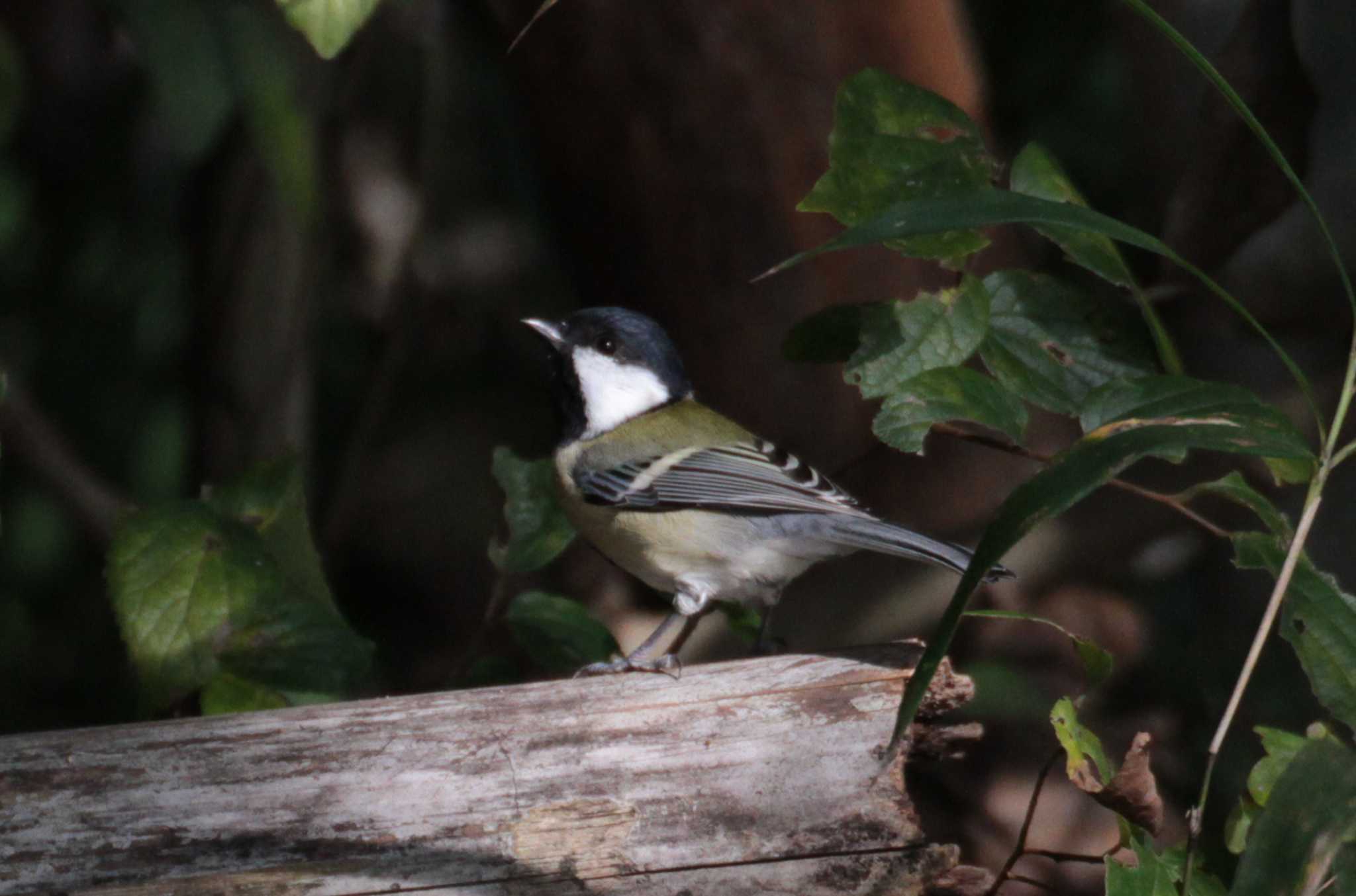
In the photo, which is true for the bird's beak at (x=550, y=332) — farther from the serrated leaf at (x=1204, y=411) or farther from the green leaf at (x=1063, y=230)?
the serrated leaf at (x=1204, y=411)

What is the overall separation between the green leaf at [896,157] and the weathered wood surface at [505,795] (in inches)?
25.5

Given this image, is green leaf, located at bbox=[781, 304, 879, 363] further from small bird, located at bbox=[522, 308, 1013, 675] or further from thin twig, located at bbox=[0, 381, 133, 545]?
thin twig, located at bbox=[0, 381, 133, 545]

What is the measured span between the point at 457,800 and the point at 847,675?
0.55m

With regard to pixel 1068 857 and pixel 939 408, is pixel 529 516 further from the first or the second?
pixel 1068 857

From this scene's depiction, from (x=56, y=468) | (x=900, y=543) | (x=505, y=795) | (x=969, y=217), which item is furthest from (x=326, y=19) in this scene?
(x=56, y=468)

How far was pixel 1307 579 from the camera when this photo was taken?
1680mm

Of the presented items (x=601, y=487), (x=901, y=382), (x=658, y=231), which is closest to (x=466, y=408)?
(x=658, y=231)

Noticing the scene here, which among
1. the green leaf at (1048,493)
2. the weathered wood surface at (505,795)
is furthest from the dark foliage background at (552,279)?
the green leaf at (1048,493)

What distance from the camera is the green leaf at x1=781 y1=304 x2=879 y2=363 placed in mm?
2127

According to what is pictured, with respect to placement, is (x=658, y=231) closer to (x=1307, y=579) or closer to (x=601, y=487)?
(x=601, y=487)

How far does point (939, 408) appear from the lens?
1.80m

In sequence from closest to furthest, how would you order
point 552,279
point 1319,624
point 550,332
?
point 1319,624, point 550,332, point 552,279

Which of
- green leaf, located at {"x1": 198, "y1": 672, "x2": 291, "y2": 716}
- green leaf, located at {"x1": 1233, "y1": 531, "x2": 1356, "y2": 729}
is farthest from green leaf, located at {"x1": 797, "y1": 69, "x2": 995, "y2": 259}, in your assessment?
green leaf, located at {"x1": 198, "y1": 672, "x2": 291, "y2": 716}

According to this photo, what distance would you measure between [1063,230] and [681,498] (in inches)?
36.5
